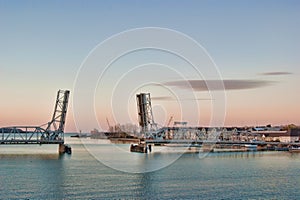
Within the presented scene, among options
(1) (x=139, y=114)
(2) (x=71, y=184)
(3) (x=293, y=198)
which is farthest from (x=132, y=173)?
(1) (x=139, y=114)

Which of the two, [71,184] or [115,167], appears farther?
[115,167]

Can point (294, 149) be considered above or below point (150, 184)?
above

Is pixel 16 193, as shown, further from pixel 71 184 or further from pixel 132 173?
pixel 132 173

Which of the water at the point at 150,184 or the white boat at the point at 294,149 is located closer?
the water at the point at 150,184

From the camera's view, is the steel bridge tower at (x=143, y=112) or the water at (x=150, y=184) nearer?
the water at (x=150, y=184)

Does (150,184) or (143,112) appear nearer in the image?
(150,184)

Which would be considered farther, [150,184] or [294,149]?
[294,149]

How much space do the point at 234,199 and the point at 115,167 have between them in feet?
61.2

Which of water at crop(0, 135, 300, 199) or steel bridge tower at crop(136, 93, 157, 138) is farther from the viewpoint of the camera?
steel bridge tower at crop(136, 93, 157, 138)

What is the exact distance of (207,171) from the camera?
126 ft

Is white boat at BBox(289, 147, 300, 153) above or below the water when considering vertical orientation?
above

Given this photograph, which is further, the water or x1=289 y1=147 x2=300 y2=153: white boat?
x1=289 y1=147 x2=300 y2=153: white boat

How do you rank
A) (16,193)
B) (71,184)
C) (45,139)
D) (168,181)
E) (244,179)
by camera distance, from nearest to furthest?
(16,193)
(71,184)
(168,181)
(244,179)
(45,139)

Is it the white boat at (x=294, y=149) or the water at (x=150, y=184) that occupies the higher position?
the white boat at (x=294, y=149)
